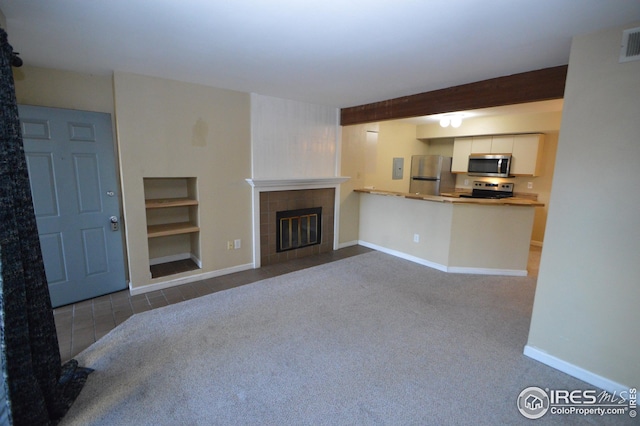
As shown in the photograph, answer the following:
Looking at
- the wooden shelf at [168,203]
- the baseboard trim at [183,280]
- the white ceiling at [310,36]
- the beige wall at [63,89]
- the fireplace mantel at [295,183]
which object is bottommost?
the baseboard trim at [183,280]

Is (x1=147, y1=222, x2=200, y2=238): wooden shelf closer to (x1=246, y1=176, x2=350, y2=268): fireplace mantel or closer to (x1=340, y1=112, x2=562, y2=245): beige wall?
(x1=246, y1=176, x2=350, y2=268): fireplace mantel

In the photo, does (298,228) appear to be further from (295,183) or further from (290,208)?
(295,183)

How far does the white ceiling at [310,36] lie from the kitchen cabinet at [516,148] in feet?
9.91

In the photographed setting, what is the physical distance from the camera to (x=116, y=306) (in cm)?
304

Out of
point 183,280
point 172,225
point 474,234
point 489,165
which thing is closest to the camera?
point 183,280

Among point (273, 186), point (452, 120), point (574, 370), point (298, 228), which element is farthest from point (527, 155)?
point (273, 186)

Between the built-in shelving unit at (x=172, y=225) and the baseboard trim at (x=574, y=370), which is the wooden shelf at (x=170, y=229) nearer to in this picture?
the built-in shelving unit at (x=172, y=225)

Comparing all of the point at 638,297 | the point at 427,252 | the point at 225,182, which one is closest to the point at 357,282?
the point at 427,252

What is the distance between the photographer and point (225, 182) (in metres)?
3.80

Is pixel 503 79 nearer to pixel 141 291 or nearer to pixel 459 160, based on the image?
pixel 459 160

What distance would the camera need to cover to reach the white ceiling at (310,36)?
1689 millimetres

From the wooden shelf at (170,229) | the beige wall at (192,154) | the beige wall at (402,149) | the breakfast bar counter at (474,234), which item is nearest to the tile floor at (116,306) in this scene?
the beige wall at (192,154)

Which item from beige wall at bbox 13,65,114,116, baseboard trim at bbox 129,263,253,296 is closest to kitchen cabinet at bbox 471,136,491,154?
baseboard trim at bbox 129,263,253,296

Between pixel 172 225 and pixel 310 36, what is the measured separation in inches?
114
